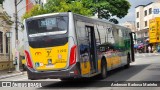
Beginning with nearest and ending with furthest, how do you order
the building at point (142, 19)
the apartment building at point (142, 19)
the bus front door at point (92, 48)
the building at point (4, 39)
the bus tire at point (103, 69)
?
the bus front door at point (92, 48), the bus tire at point (103, 69), the building at point (4, 39), the building at point (142, 19), the apartment building at point (142, 19)

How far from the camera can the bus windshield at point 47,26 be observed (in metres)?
16.1

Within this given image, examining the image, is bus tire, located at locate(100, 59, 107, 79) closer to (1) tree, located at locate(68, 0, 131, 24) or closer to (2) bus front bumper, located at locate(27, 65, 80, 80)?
(2) bus front bumper, located at locate(27, 65, 80, 80)

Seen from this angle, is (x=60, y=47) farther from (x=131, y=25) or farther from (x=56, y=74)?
(x=131, y=25)

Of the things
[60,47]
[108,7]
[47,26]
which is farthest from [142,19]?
[60,47]

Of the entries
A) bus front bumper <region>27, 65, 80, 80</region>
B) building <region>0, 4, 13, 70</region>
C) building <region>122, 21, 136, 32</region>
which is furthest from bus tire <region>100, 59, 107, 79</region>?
building <region>122, 21, 136, 32</region>

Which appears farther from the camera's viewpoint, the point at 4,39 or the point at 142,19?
the point at 142,19

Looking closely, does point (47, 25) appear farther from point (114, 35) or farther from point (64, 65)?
point (114, 35)

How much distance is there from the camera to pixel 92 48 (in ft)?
58.9

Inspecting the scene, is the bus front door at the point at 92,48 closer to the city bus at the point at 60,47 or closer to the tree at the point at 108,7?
the city bus at the point at 60,47

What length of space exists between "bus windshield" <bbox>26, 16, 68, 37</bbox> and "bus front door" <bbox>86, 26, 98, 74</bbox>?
1814 mm

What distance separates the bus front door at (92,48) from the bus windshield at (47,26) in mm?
1814

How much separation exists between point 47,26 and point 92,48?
2.71 meters

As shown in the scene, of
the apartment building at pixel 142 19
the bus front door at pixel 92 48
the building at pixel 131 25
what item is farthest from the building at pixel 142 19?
the bus front door at pixel 92 48

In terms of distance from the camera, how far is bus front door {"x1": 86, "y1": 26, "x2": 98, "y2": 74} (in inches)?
692
